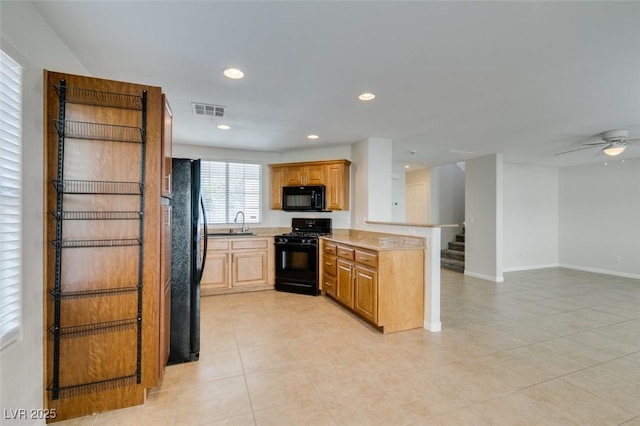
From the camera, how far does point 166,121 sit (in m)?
2.22

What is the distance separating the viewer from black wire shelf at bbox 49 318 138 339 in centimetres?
182

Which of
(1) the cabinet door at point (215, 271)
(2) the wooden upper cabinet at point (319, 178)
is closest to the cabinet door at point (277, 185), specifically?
(2) the wooden upper cabinet at point (319, 178)

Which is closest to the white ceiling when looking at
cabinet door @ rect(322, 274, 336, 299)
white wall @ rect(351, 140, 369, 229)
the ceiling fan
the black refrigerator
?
the ceiling fan

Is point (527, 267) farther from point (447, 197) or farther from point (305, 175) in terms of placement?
point (305, 175)

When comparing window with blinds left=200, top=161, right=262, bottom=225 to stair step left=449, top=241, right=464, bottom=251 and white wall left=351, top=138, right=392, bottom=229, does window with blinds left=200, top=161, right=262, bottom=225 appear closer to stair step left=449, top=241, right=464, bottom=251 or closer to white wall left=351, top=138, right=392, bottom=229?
white wall left=351, top=138, right=392, bottom=229

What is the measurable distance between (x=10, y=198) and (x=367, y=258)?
9.72 ft

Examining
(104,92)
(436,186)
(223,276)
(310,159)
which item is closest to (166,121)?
(104,92)

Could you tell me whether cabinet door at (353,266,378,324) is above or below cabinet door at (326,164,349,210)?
below

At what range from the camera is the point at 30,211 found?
163cm

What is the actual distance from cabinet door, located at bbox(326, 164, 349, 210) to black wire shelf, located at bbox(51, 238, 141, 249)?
10.9ft

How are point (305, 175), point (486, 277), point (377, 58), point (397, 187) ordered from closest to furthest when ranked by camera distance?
point (377, 58) → point (305, 175) → point (486, 277) → point (397, 187)

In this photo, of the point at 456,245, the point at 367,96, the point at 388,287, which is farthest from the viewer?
the point at 456,245

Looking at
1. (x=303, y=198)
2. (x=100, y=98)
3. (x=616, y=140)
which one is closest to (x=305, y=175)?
(x=303, y=198)

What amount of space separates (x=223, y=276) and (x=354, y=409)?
324 cm
